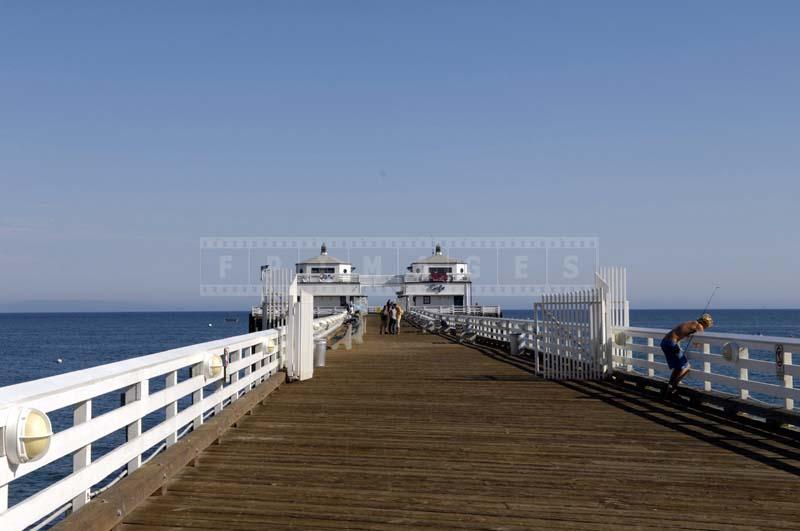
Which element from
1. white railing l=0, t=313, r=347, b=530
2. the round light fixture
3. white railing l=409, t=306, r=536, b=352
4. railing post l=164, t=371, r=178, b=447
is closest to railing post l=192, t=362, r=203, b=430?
white railing l=0, t=313, r=347, b=530

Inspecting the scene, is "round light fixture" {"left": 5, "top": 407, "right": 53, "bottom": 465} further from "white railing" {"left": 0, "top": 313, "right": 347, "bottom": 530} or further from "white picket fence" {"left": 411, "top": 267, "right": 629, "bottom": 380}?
"white picket fence" {"left": 411, "top": 267, "right": 629, "bottom": 380}

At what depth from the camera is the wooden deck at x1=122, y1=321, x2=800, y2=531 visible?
5324mm

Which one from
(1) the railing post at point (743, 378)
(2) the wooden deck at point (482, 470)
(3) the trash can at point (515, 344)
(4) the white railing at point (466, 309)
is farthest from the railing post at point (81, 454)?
(4) the white railing at point (466, 309)

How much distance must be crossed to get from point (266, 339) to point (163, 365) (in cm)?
564

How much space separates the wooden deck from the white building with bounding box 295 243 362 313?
7236 cm

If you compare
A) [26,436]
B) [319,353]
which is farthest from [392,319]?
[26,436]

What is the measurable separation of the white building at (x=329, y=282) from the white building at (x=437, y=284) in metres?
5.78

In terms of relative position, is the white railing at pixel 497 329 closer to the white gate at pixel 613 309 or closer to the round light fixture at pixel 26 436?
the white gate at pixel 613 309

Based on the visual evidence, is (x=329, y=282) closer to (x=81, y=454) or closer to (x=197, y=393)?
(x=197, y=393)

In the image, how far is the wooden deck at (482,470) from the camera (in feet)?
17.5

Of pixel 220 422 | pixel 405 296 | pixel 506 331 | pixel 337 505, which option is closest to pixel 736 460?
pixel 337 505

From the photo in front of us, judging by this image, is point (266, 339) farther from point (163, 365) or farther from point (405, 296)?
point (405, 296)

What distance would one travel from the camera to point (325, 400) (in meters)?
11.5

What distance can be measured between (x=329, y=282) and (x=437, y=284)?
1199 centimetres
